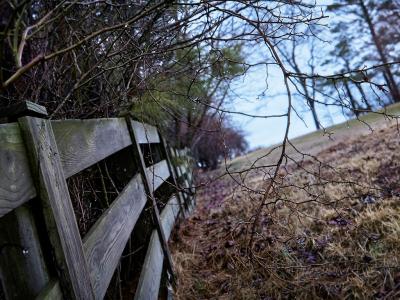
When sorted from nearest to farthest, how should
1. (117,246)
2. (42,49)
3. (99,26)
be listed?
1. (117,246)
2. (42,49)
3. (99,26)

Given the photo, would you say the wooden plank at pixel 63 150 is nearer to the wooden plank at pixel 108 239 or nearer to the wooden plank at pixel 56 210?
the wooden plank at pixel 56 210

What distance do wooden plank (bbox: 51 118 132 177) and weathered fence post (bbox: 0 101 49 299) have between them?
38 centimetres

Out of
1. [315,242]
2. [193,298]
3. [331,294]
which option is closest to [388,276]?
[331,294]

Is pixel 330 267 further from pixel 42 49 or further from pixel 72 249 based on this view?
pixel 42 49

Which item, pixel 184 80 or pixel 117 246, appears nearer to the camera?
pixel 117 246

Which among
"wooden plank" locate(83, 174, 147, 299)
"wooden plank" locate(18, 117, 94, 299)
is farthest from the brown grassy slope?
"wooden plank" locate(18, 117, 94, 299)

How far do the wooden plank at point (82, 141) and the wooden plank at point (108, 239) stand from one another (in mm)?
279

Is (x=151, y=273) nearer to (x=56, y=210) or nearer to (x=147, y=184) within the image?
(x=147, y=184)

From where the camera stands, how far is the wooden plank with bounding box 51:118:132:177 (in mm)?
1713

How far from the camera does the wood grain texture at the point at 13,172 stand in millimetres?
1143

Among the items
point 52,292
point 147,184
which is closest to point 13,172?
point 52,292

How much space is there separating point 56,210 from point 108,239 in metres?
0.57

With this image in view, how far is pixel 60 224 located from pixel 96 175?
1.70 m

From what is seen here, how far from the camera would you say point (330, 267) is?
2.82 metres
